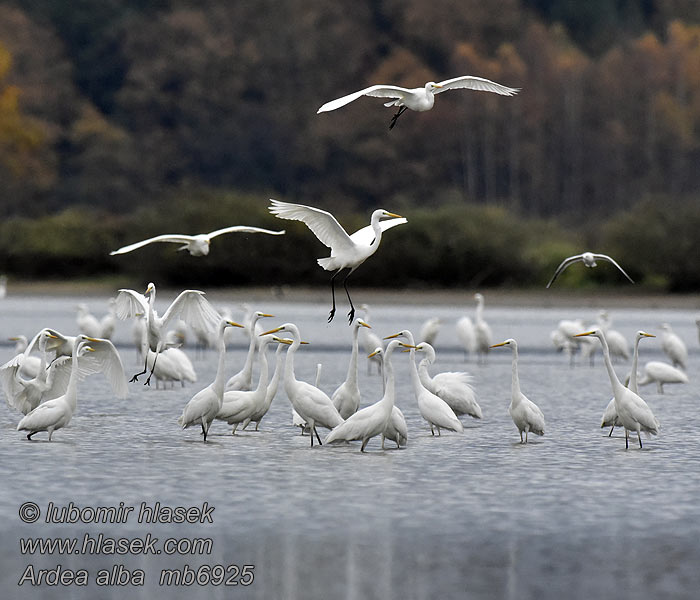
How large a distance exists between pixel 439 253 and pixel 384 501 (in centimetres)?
3584

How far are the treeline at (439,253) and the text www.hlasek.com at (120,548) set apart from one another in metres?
34.4

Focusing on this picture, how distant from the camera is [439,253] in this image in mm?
45125

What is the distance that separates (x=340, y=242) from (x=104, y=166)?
53.9 meters

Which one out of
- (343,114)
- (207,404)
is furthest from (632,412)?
(343,114)

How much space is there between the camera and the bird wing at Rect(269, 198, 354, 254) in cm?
1135

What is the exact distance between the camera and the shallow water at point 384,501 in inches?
292

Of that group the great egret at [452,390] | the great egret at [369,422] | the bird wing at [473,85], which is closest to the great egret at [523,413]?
the great egret at [452,390]

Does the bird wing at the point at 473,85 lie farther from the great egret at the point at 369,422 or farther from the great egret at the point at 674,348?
the great egret at the point at 674,348

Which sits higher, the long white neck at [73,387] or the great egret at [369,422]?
the long white neck at [73,387]

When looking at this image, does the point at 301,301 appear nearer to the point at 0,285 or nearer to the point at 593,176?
the point at 0,285

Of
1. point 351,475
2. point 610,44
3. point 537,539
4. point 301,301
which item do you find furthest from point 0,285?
point 610,44

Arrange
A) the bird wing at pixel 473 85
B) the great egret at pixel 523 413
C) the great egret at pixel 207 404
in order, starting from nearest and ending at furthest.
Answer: the great egret at pixel 207 404 → the great egret at pixel 523 413 → the bird wing at pixel 473 85

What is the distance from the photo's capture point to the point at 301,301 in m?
40.2

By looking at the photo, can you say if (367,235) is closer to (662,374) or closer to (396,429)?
(396,429)
